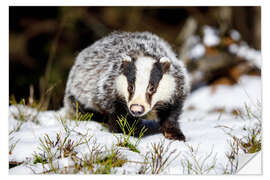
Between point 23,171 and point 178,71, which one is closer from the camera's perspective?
point 23,171

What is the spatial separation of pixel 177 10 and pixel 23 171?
4.23 m

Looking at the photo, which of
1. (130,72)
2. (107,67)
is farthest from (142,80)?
(107,67)

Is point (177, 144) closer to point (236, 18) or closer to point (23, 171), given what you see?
point (23, 171)

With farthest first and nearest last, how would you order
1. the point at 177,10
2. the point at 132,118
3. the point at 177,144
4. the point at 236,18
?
the point at 177,10 < the point at 236,18 < the point at 132,118 < the point at 177,144

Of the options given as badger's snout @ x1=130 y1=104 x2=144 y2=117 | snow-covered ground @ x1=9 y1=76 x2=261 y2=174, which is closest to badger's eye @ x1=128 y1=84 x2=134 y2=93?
badger's snout @ x1=130 y1=104 x2=144 y2=117

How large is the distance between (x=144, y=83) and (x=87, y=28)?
3.87 meters

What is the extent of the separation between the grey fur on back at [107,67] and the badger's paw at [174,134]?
0.23 meters

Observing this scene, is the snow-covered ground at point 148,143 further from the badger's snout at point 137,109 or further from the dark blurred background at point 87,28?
the dark blurred background at point 87,28

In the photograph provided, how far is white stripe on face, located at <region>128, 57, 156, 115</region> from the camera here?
6.45ft

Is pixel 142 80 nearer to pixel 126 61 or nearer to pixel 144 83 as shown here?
pixel 144 83

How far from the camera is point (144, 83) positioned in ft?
6.69

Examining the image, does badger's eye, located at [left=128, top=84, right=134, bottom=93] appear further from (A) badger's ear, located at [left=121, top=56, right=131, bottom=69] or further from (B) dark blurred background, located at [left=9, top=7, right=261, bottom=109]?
(B) dark blurred background, located at [left=9, top=7, right=261, bottom=109]

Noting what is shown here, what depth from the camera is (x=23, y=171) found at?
1852 millimetres
